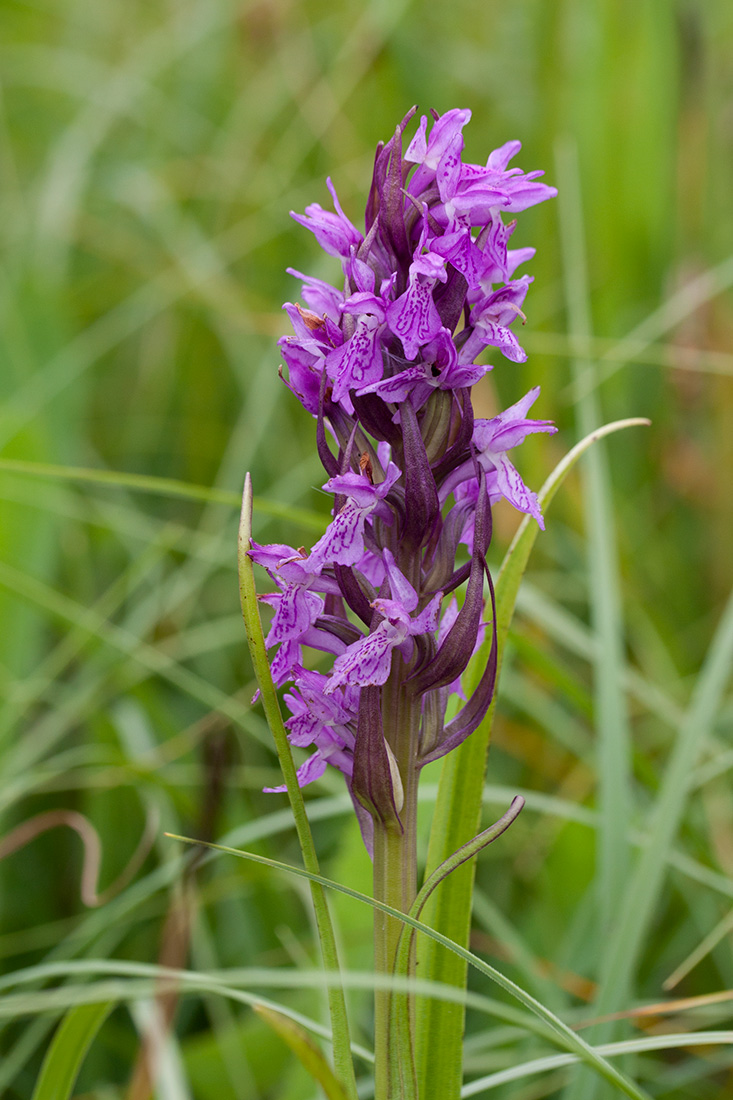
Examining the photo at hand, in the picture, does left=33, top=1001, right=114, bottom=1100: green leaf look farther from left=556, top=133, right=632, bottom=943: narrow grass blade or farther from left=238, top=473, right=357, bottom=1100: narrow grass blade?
left=556, top=133, right=632, bottom=943: narrow grass blade

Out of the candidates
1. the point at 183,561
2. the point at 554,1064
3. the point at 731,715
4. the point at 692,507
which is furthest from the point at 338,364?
the point at 692,507

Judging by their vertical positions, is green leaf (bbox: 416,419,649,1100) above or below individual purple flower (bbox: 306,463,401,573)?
below

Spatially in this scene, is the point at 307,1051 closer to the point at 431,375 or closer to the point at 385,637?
the point at 385,637

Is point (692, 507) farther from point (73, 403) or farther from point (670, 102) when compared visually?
point (73, 403)

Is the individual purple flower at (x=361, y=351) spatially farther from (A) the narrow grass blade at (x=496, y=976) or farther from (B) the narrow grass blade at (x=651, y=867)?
(B) the narrow grass blade at (x=651, y=867)

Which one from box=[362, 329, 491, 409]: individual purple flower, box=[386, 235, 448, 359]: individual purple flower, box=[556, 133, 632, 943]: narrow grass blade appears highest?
box=[386, 235, 448, 359]: individual purple flower

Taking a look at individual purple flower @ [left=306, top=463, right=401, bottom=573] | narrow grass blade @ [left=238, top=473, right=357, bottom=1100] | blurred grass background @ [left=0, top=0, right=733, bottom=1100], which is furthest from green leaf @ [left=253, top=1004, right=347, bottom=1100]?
individual purple flower @ [left=306, top=463, right=401, bottom=573]
